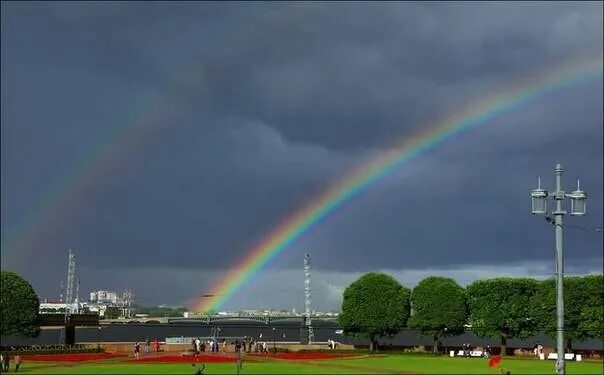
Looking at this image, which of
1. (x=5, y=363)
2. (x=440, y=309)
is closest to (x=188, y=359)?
(x=5, y=363)

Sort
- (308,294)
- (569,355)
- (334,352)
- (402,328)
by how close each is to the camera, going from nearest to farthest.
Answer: (569,355)
(334,352)
(402,328)
(308,294)

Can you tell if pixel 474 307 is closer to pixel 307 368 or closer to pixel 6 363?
pixel 307 368

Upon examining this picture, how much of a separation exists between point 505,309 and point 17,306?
221ft

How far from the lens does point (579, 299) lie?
107 m

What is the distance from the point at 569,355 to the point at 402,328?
31.7m

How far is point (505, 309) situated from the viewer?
11288 centimetres

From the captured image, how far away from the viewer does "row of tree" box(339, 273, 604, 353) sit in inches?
4188

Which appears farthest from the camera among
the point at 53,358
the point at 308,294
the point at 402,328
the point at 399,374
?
the point at 308,294

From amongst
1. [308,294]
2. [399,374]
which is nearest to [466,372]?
[399,374]

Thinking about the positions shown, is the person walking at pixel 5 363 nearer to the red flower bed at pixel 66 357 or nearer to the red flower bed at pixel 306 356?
the red flower bed at pixel 66 357

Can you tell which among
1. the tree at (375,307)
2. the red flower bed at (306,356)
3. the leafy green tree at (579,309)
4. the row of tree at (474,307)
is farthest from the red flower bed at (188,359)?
the leafy green tree at (579,309)

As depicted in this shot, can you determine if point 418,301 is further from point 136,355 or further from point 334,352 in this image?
point 136,355

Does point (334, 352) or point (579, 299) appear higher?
point (579, 299)

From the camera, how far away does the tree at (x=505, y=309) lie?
112m
